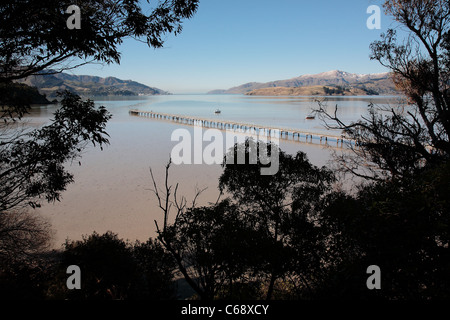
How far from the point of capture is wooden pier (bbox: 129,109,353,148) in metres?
32.2

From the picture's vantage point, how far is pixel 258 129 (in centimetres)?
4019

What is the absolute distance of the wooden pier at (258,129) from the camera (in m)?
32.2

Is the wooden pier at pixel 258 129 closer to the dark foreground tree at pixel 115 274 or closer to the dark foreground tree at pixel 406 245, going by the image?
the dark foreground tree at pixel 406 245

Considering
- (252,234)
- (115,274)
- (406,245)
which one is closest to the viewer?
(406,245)

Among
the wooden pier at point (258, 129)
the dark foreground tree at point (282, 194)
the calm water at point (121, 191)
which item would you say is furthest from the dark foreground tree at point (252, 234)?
the wooden pier at point (258, 129)

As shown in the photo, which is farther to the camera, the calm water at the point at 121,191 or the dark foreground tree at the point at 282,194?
the calm water at the point at 121,191

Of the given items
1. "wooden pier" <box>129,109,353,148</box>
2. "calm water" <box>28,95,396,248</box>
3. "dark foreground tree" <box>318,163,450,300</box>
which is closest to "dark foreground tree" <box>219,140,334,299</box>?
"dark foreground tree" <box>318,163,450,300</box>

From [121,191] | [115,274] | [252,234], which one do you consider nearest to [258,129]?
[121,191]

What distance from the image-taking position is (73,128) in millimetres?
5160

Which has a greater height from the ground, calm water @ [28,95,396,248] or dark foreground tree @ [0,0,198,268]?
dark foreground tree @ [0,0,198,268]

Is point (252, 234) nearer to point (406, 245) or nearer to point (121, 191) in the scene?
point (406, 245)

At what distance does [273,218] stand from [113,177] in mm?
15501

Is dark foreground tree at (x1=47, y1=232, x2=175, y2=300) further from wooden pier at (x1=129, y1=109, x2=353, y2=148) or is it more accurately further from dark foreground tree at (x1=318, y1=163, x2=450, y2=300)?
wooden pier at (x1=129, y1=109, x2=353, y2=148)
